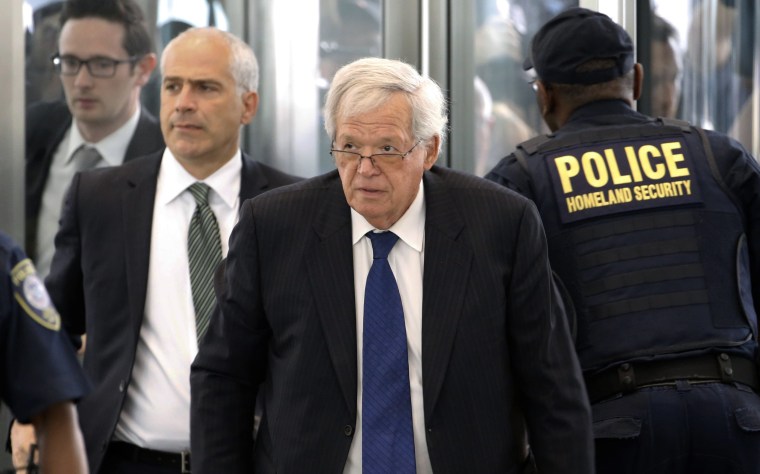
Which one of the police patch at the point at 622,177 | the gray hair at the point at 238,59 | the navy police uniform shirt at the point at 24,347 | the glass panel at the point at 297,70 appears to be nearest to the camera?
the navy police uniform shirt at the point at 24,347

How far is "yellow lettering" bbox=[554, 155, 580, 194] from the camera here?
3.46m

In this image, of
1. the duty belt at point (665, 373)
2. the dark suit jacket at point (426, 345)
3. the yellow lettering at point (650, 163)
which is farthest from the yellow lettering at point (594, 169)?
the dark suit jacket at point (426, 345)

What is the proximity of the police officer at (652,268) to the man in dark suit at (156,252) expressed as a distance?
820mm

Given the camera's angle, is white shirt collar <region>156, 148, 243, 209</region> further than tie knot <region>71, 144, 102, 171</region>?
No

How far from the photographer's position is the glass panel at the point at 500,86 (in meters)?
5.18

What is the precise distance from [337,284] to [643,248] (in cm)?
95

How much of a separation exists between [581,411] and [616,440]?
1.55 ft

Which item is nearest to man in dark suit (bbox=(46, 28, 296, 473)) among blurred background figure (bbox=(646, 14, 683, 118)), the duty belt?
the duty belt

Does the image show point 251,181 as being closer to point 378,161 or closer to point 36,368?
point 378,161

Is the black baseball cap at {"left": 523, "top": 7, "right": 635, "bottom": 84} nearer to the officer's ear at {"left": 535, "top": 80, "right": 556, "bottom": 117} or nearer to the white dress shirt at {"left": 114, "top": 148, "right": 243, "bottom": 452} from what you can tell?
the officer's ear at {"left": 535, "top": 80, "right": 556, "bottom": 117}

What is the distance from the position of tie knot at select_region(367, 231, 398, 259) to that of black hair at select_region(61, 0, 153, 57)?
183 centimetres

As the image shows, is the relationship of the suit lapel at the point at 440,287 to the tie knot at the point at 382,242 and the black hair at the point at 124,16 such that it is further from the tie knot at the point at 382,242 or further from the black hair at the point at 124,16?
the black hair at the point at 124,16

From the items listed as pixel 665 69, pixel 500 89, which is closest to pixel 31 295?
pixel 500 89

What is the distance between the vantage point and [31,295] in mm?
2340
